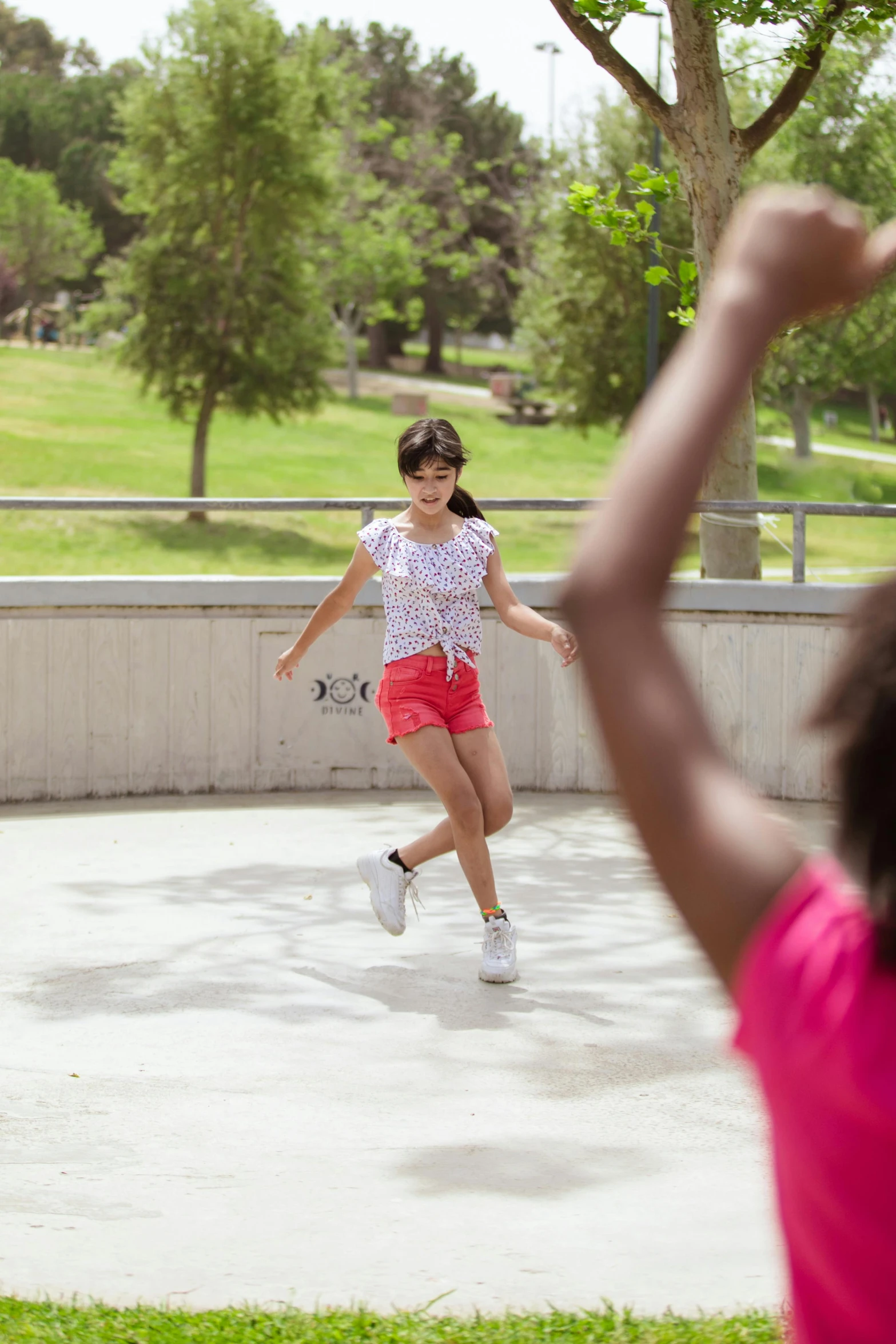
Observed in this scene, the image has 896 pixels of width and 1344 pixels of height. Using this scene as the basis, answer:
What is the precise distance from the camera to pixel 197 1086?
4.76 metres

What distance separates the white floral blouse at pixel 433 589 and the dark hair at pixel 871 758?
483cm

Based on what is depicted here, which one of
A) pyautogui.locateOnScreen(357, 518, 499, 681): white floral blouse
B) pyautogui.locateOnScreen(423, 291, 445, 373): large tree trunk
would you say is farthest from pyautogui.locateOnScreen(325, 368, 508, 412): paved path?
pyautogui.locateOnScreen(357, 518, 499, 681): white floral blouse

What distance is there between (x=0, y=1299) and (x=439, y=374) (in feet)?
202

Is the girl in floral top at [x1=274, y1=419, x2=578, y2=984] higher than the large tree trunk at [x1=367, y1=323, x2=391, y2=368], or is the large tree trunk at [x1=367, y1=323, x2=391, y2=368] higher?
the large tree trunk at [x1=367, y1=323, x2=391, y2=368]

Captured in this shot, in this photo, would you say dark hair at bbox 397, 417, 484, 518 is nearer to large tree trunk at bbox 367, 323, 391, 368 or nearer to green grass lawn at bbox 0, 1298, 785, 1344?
green grass lawn at bbox 0, 1298, 785, 1344

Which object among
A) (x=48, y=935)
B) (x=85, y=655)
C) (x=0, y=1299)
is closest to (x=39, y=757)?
(x=85, y=655)

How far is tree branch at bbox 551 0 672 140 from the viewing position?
30.7 ft

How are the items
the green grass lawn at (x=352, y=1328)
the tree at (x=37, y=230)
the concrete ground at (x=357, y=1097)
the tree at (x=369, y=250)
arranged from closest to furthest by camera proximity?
the green grass lawn at (x=352, y=1328)
the concrete ground at (x=357, y=1097)
the tree at (x=369, y=250)
the tree at (x=37, y=230)

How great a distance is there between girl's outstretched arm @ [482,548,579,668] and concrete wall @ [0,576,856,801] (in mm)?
3350

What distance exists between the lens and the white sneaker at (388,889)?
20.0 ft

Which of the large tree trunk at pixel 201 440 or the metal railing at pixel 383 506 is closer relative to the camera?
the metal railing at pixel 383 506

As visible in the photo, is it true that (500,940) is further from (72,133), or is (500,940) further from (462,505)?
(72,133)

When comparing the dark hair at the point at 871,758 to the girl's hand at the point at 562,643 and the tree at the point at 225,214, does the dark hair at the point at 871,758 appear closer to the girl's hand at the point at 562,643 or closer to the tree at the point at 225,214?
the girl's hand at the point at 562,643

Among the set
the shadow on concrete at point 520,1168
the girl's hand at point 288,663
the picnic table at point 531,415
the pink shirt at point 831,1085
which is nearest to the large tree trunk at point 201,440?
the picnic table at point 531,415
